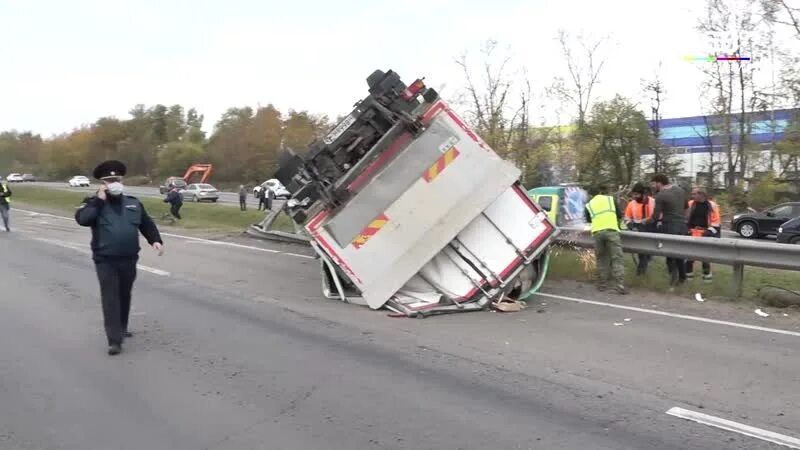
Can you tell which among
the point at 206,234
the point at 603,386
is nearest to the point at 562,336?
the point at 603,386

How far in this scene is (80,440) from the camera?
4133mm

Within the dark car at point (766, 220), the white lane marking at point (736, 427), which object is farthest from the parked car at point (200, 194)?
the white lane marking at point (736, 427)

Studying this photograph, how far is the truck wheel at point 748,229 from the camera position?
23500mm

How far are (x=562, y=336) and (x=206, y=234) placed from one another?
45.9 feet

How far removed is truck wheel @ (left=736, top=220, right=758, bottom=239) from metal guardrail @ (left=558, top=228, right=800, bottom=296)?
52.6 feet

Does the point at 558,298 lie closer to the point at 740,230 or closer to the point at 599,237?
the point at 599,237

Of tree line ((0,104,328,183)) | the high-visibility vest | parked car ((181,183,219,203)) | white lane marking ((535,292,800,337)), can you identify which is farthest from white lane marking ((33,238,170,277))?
tree line ((0,104,328,183))

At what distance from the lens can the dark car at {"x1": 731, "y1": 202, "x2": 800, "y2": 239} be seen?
2294 cm

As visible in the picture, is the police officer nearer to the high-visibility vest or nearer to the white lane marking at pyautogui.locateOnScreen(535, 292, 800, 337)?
the white lane marking at pyautogui.locateOnScreen(535, 292, 800, 337)

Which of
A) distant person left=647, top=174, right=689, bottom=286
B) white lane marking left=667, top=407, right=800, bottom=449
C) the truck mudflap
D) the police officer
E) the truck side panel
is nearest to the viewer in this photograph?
white lane marking left=667, top=407, right=800, bottom=449

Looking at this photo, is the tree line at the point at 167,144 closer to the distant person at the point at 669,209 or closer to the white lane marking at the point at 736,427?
the distant person at the point at 669,209

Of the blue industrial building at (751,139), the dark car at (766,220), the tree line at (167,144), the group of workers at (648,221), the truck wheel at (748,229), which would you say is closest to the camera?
the group of workers at (648,221)

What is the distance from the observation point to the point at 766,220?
76.2 ft

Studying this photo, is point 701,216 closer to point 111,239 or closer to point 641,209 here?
point 641,209
